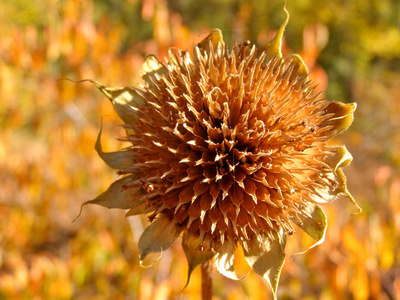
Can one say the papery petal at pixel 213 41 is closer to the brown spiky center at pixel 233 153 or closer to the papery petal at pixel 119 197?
the brown spiky center at pixel 233 153

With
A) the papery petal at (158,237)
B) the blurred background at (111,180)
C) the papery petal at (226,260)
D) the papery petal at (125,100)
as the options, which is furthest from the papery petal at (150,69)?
the papery petal at (226,260)

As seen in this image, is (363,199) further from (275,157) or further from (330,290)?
(275,157)

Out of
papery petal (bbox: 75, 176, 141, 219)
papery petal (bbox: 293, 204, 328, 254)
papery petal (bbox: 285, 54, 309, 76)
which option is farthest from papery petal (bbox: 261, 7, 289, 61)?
papery petal (bbox: 75, 176, 141, 219)

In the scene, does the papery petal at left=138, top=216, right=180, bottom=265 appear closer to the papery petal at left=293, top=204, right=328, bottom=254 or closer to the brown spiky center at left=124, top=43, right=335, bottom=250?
the brown spiky center at left=124, top=43, right=335, bottom=250

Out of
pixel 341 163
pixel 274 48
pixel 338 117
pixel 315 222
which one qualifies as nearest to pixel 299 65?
pixel 274 48

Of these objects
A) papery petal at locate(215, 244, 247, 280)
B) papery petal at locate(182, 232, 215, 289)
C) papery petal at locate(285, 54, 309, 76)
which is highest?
papery petal at locate(285, 54, 309, 76)

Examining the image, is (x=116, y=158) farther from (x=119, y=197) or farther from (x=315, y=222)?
(x=315, y=222)
